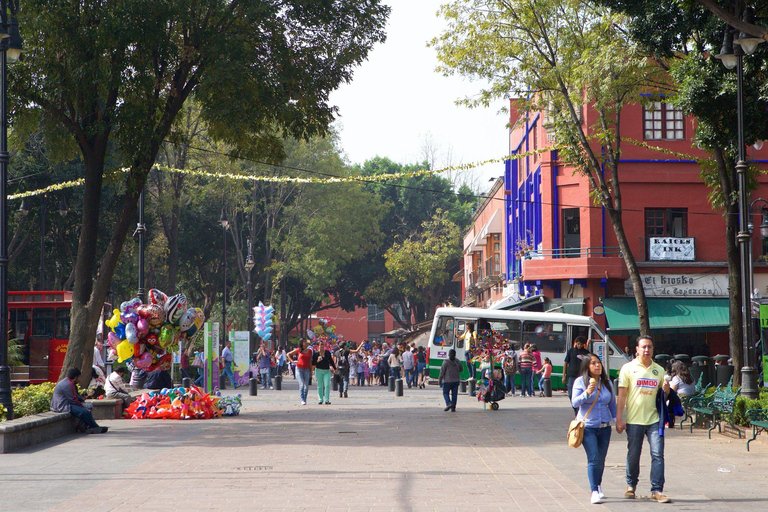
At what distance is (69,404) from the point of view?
1539cm

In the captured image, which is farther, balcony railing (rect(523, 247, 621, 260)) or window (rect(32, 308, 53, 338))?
balcony railing (rect(523, 247, 621, 260))

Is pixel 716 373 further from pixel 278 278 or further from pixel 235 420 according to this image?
pixel 278 278

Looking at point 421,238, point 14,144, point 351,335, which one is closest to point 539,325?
point 14,144

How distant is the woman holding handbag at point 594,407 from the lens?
884 centimetres

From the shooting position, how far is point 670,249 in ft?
108

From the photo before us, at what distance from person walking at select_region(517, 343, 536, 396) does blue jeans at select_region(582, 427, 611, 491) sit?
740 inches

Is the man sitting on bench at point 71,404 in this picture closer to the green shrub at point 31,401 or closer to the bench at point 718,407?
the green shrub at point 31,401

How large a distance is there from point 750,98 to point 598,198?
788 centimetres

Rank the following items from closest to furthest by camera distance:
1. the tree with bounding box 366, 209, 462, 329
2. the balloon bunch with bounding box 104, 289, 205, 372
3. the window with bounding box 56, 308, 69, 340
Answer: the balloon bunch with bounding box 104, 289, 205, 372
the window with bounding box 56, 308, 69, 340
the tree with bounding box 366, 209, 462, 329

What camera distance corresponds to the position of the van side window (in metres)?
29.6

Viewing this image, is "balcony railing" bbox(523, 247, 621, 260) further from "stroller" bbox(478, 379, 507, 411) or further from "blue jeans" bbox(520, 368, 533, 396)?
"stroller" bbox(478, 379, 507, 411)

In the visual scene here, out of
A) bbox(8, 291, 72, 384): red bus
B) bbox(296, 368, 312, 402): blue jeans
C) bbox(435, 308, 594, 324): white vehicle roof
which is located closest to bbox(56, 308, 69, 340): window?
bbox(8, 291, 72, 384): red bus

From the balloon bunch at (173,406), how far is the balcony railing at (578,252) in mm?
17706

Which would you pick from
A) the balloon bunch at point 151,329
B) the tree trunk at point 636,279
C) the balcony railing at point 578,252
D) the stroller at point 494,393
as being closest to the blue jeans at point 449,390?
the stroller at point 494,393
